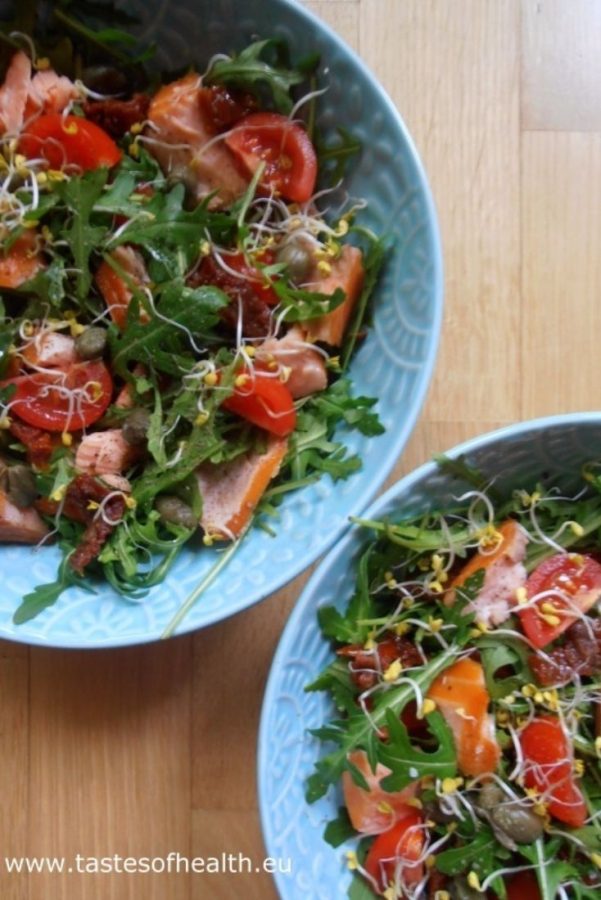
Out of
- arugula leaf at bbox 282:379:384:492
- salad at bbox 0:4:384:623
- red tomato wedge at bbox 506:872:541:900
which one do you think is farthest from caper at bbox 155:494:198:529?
red tomato wedge at bbox 506:872:541:900

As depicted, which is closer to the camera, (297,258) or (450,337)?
(297,258)

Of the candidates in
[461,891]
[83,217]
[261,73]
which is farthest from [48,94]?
[461,891]

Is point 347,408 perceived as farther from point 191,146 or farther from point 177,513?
point 191,146

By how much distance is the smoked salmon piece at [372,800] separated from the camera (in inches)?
50.4

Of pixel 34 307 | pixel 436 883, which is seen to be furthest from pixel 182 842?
pixel 34 307

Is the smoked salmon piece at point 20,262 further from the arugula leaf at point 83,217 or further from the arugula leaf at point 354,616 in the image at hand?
the arugula leaf at point 354,616

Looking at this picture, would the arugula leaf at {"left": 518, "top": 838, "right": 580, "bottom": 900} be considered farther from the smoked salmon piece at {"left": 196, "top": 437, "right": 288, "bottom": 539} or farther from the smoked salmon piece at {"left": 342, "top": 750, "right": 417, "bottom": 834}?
the smoked salmon piece at {"left": 196, "top": 437, "right": 288, "bottom": 539}

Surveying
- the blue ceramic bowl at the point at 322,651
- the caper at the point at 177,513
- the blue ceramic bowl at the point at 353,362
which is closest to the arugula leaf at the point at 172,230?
the blue ceramic bowl at the point at 353,362

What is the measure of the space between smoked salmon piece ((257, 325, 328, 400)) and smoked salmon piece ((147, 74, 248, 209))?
0.79 ft

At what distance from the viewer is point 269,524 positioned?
1.32 meters

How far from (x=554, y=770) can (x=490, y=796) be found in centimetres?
10

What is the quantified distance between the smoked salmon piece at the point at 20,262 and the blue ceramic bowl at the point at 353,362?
0.34 m

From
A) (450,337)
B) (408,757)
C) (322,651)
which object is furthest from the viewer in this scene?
(450,337)

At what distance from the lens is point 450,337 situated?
146cm
